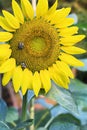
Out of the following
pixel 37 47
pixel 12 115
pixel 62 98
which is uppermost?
pixel 37 47

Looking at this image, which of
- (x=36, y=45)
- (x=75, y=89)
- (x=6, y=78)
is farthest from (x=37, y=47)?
(x=75, y=89)

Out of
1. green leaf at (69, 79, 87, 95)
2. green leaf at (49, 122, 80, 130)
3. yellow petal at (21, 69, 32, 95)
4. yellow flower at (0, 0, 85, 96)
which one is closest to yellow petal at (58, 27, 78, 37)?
yellow flower at (0, 0, 85, 96)

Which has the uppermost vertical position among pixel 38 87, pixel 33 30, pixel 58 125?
pixel 33 30

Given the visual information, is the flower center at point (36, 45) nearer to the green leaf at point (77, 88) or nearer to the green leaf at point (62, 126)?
the green leaf at point (62, 126)

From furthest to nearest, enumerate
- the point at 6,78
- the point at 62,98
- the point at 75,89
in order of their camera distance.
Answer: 1. the point at 75,89
2. the point at 62,98
3. the point at 6,78

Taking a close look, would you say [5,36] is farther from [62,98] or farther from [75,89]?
[75,89]

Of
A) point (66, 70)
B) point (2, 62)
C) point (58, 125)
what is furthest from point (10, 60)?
point (58, 125)

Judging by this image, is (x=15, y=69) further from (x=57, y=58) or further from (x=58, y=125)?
(x=58, y=125)
